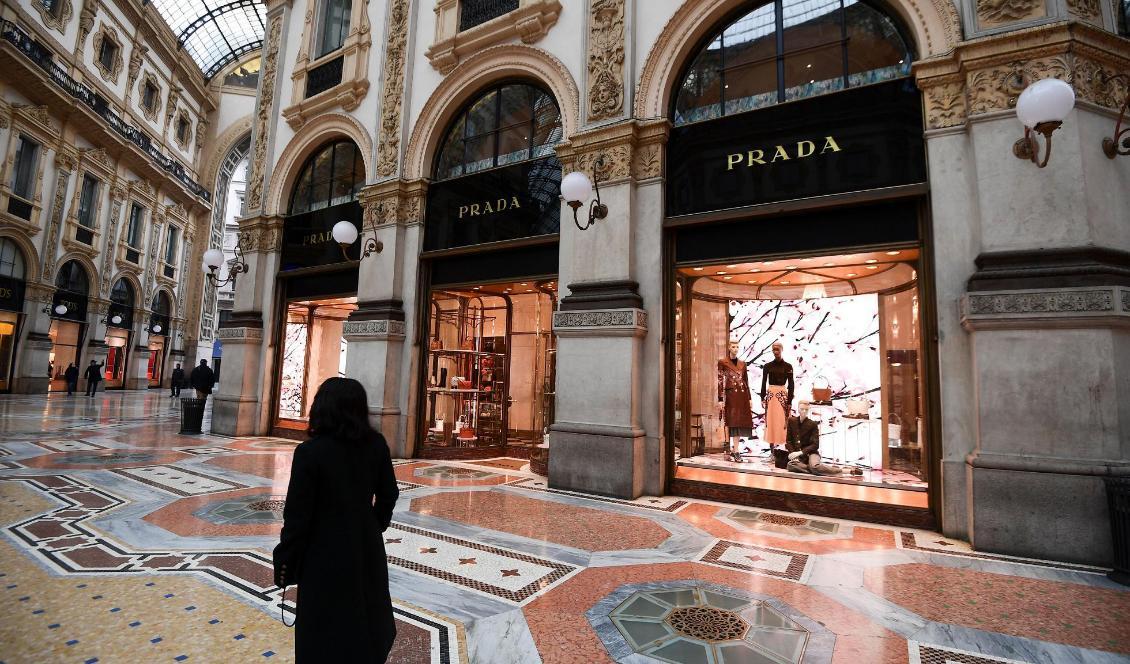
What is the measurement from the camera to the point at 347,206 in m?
9.77

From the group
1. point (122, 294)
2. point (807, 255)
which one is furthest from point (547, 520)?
point (122, 294)

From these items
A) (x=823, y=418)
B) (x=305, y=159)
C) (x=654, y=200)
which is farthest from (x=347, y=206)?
(x=823, y=418)

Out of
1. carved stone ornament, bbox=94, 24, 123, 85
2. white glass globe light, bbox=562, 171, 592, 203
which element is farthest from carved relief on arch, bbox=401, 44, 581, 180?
carved stone ornament, bbox=94, 24, 123, 85

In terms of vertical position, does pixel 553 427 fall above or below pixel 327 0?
below

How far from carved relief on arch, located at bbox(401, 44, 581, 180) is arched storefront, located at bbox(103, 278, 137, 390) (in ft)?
79.3

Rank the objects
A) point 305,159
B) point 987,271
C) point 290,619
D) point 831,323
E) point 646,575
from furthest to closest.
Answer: point 305,159
point 831,323
point 987,271
point 646,575
point 290,619

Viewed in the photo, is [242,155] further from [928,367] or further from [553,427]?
[928,367]

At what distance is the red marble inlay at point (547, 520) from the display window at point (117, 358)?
28399 millimetres

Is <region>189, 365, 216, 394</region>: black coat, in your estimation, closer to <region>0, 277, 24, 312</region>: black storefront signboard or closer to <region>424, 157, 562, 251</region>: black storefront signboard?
<region>424, 157, 562, 251</region>: black storefront signboard

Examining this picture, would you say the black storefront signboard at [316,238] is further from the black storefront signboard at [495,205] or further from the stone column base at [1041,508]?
the stone column base at [1041,508]

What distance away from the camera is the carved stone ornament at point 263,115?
1122cm

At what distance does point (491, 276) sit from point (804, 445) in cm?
534

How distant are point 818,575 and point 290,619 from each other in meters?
3.44

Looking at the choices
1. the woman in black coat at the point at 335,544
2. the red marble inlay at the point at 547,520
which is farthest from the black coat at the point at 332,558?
the red marble inlay at the point at 547,520
